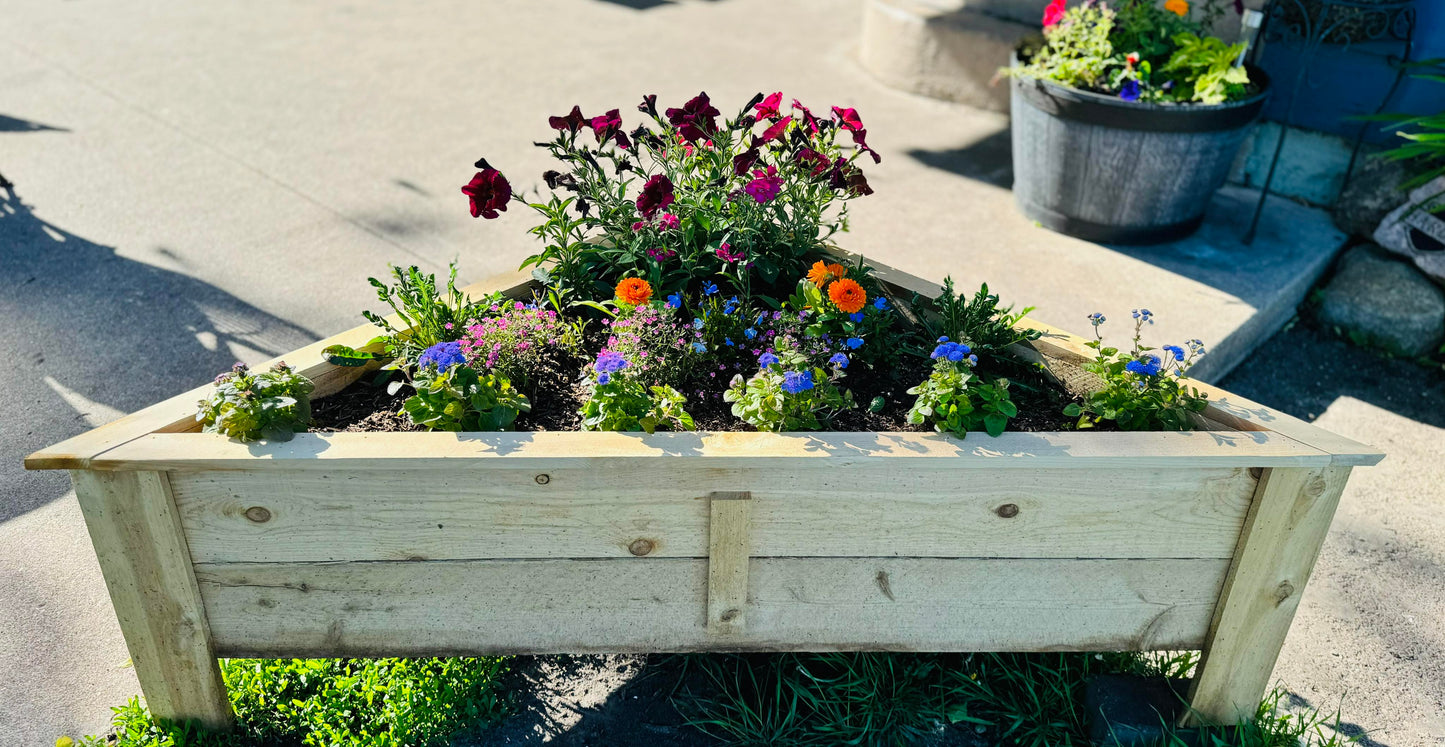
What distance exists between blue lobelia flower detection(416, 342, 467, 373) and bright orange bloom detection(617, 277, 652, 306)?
0.40m

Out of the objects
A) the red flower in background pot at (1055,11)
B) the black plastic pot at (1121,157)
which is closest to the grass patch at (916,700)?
the black plastic pot at (1121,157)

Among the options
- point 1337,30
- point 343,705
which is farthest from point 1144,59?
point 343,705

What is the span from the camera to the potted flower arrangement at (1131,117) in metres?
3.66

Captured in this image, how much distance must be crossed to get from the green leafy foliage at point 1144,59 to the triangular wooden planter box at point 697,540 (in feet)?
6.76

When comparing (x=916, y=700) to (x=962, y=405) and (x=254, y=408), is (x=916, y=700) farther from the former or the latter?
(x=254, y=408)

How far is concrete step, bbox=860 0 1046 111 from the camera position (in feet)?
16.8

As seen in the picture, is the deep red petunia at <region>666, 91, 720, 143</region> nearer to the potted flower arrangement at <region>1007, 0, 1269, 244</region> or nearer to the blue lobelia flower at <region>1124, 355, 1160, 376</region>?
the blue lobelia flower at <region>1124, 355, 1160, 376</region>

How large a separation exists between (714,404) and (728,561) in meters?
0.38

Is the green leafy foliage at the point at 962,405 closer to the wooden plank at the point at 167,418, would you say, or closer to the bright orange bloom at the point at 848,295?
the bright orange bloom at the point at 848,295

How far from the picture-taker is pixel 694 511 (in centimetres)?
188

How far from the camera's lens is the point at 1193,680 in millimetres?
2127

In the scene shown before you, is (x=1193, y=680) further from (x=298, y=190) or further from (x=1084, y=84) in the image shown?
(x=298, y=190)

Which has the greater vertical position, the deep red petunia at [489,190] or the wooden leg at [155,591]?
the deep red petunia at [489,190]

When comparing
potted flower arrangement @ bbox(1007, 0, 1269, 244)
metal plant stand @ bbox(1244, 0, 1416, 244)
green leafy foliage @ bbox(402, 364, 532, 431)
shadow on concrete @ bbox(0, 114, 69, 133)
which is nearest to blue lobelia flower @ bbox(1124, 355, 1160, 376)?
green leafy foliage @ bbox(402, 364, 532, 431)
